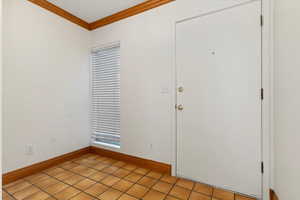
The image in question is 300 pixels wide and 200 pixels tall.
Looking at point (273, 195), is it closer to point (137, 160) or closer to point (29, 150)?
point (137, 160)

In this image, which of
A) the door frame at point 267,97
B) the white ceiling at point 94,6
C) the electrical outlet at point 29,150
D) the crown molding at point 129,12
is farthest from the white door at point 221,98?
the electrical outlet at point 29,150

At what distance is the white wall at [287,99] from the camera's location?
1.02 meters

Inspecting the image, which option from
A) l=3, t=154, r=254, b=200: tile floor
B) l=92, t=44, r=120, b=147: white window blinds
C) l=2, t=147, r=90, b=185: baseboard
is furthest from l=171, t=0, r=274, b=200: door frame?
l=2, t=147, r=90, b=185: baseboard

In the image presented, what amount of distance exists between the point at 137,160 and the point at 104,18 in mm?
2545

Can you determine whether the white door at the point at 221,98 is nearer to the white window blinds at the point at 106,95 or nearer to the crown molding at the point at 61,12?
the white window blinds at the point at 106,95

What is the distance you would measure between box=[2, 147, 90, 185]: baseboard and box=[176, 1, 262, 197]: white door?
185 cm

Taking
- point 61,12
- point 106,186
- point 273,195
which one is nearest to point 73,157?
point 106,186

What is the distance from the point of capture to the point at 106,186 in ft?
5.69

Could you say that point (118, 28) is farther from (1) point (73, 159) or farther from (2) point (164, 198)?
(2) point (164, 198)

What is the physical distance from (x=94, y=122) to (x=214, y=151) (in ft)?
7.20

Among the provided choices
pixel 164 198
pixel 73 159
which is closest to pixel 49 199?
pixel 73 159

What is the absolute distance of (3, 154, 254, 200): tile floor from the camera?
1554 mm

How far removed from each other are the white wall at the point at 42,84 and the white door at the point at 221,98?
184cm

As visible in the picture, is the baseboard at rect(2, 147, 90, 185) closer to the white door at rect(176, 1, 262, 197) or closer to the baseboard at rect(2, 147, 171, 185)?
the baseboard at rect(2, 147, 171, 185)
